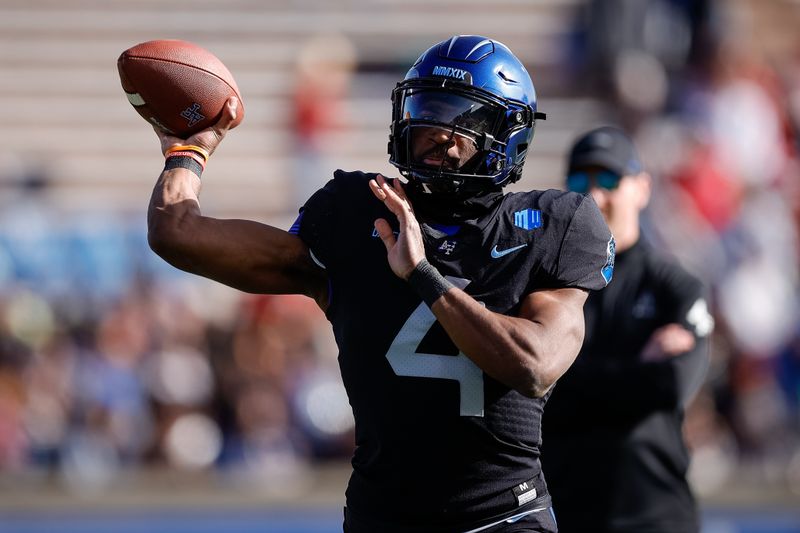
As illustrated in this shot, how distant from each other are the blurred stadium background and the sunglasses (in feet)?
10.7

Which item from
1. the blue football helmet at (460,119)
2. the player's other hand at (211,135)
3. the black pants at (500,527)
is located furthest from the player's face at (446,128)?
the black pants at (500,527)

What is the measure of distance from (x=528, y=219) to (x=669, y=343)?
133cm

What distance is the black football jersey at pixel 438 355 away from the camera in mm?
2867

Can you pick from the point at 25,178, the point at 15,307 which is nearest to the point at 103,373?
the point at 15,307

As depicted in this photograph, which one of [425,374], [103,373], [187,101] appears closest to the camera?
[425,374]

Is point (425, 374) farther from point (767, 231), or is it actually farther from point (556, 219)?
point (767, 231)

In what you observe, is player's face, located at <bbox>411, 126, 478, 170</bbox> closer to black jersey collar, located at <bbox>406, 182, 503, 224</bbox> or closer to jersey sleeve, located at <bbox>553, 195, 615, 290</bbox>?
black jersey collar, located at <bbox>406, 182, 503, 224</bbox>

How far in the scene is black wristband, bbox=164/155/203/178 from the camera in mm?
3094

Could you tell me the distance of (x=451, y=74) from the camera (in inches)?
119

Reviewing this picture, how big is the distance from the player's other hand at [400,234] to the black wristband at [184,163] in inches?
17.8

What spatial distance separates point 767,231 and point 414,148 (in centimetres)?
643

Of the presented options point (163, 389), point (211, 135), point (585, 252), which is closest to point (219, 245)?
point (211, 135)

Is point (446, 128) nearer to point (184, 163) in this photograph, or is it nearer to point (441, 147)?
point (441, 147)

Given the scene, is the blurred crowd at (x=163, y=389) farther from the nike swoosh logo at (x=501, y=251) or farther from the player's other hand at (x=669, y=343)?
the nike swoosh logo at (x=501, y=251)
